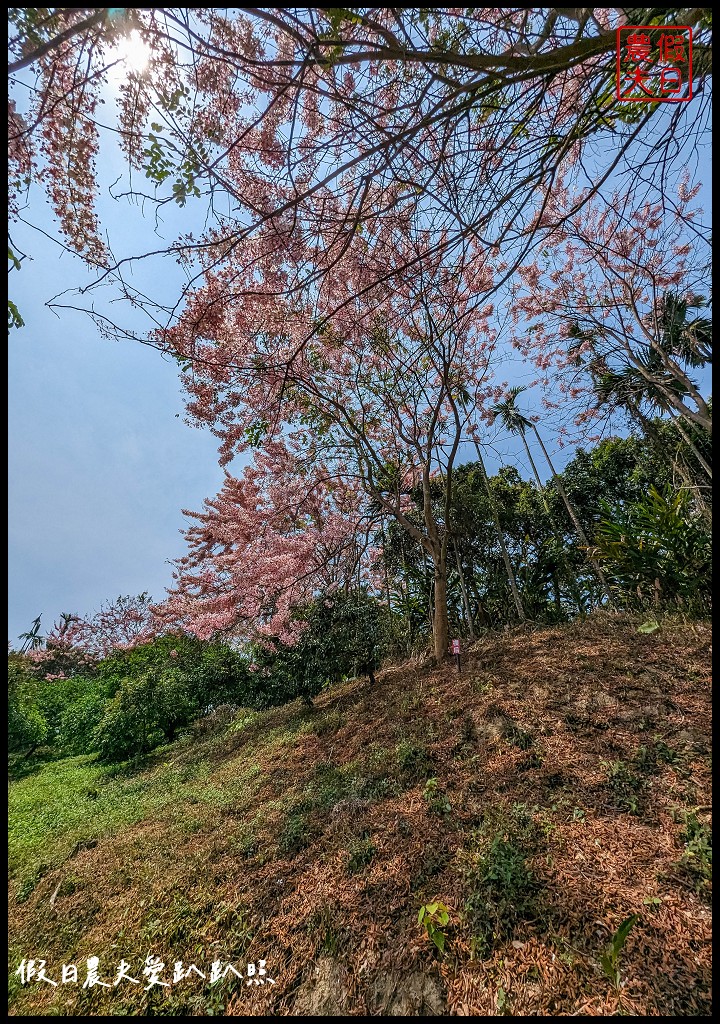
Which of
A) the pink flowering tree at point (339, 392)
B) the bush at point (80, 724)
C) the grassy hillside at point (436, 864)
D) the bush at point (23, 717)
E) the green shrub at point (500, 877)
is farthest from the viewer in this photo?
the bush at point (80, 724)

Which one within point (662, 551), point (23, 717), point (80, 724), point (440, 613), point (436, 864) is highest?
point (662, 551)

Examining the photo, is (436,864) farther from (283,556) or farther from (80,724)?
(80,724)

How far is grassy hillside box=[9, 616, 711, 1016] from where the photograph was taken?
173 cm

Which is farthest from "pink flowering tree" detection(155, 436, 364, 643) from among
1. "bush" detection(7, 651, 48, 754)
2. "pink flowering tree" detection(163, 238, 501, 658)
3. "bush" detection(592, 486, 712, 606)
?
"bush" detection(7, 651, 48, 754)

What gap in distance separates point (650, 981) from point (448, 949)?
0.89 metres

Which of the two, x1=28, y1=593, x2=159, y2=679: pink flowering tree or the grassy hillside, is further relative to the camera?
x1=28, y1=593, x2=159, y2=679: pink flowering tree

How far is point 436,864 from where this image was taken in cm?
235

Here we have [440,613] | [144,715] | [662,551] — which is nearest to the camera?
[662,551]

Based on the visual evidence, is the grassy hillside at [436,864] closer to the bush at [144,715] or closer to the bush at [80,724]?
the bush at [144,715]

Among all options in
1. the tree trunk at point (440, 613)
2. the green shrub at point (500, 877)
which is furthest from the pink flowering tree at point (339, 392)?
the green shrub at point (500, 877)

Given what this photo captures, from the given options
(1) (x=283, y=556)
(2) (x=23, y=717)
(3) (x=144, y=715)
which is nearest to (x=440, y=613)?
(1) (x=283, y=556)

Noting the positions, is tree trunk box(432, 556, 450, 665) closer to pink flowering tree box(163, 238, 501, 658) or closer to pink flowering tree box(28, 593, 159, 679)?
pink flowering tree box(163, 238, 501, 658)

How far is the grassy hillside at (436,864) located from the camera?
68.1 inches

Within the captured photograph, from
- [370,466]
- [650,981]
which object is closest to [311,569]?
[370,466]
